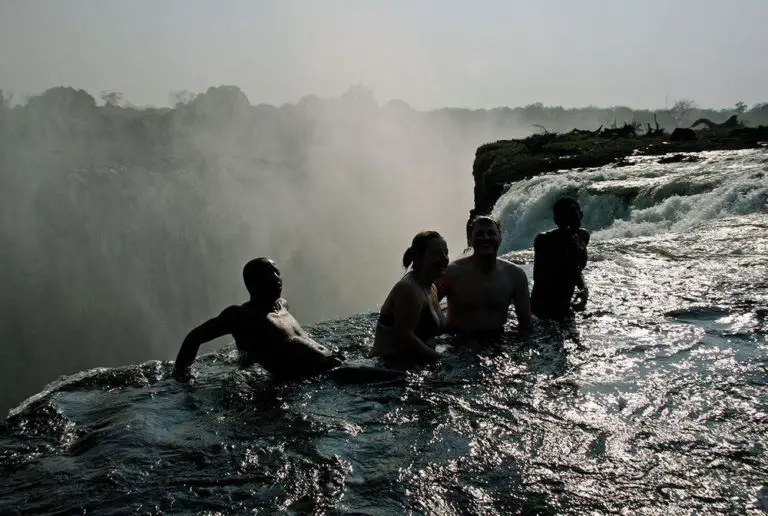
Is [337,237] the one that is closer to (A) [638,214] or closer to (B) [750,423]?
(A) [638,214]

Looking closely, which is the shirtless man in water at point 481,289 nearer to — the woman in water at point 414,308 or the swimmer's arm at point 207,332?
the woman in water at point 414,308

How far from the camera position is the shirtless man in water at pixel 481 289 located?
6.39m

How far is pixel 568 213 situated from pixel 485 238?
1648mm

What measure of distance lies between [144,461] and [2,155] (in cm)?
6703

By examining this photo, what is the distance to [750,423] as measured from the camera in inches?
164

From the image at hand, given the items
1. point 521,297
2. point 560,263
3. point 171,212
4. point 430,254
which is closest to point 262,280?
point 430,254

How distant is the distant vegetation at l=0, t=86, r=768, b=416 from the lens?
48.5m

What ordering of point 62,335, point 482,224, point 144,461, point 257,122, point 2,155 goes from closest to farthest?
point 144,461, point 482,224, point 62,335, point 2,155, point 257,122

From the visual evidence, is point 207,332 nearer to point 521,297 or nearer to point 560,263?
point 521,297

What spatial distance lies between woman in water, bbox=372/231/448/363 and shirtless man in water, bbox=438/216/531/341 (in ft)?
1.92

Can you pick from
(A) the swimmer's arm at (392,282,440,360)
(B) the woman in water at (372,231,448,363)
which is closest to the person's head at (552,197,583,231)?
(B) the woman in water at (372,231,448,363)

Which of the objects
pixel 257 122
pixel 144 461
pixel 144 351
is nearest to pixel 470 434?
pixel 144 461

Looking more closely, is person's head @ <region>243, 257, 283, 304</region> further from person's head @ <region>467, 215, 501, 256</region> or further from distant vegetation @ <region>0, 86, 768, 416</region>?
distant vegetation @ <region>0, 86, 768, 416</region>

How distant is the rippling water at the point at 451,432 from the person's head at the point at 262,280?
2.63ft
